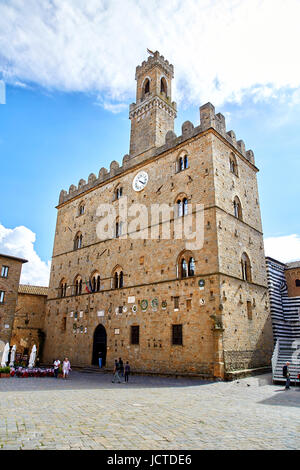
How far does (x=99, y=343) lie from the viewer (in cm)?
2347

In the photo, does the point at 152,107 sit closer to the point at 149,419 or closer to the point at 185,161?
the point at 185,161

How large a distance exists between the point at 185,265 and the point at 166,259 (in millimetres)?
1487

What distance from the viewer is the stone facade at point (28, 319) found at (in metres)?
32.3

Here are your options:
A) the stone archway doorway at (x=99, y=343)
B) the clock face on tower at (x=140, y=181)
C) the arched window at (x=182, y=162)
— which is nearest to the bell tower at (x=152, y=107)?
the clock face on tower at (x=140, y=181)

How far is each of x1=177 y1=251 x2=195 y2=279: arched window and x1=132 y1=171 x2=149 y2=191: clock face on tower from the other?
7.08m

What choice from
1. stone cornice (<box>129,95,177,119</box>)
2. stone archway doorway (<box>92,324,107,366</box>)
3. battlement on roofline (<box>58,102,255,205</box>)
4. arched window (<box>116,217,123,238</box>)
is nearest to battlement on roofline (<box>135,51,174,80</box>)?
stone cornice (<box>129,95,177,119</box>)

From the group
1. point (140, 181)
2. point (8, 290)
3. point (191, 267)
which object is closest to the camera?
point (191, 267)

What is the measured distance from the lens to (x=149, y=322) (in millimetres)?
20062

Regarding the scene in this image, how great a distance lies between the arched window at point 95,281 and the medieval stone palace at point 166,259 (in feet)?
0.28

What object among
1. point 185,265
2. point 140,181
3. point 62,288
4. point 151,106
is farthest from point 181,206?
point 62,288

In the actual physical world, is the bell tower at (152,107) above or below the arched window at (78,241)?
above

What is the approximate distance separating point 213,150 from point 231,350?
469 inches

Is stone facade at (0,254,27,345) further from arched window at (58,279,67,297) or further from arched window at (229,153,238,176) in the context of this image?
arched window at (229,153,238,176)

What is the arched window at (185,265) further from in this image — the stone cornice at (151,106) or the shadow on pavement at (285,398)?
the stone cornice at (151,106)
